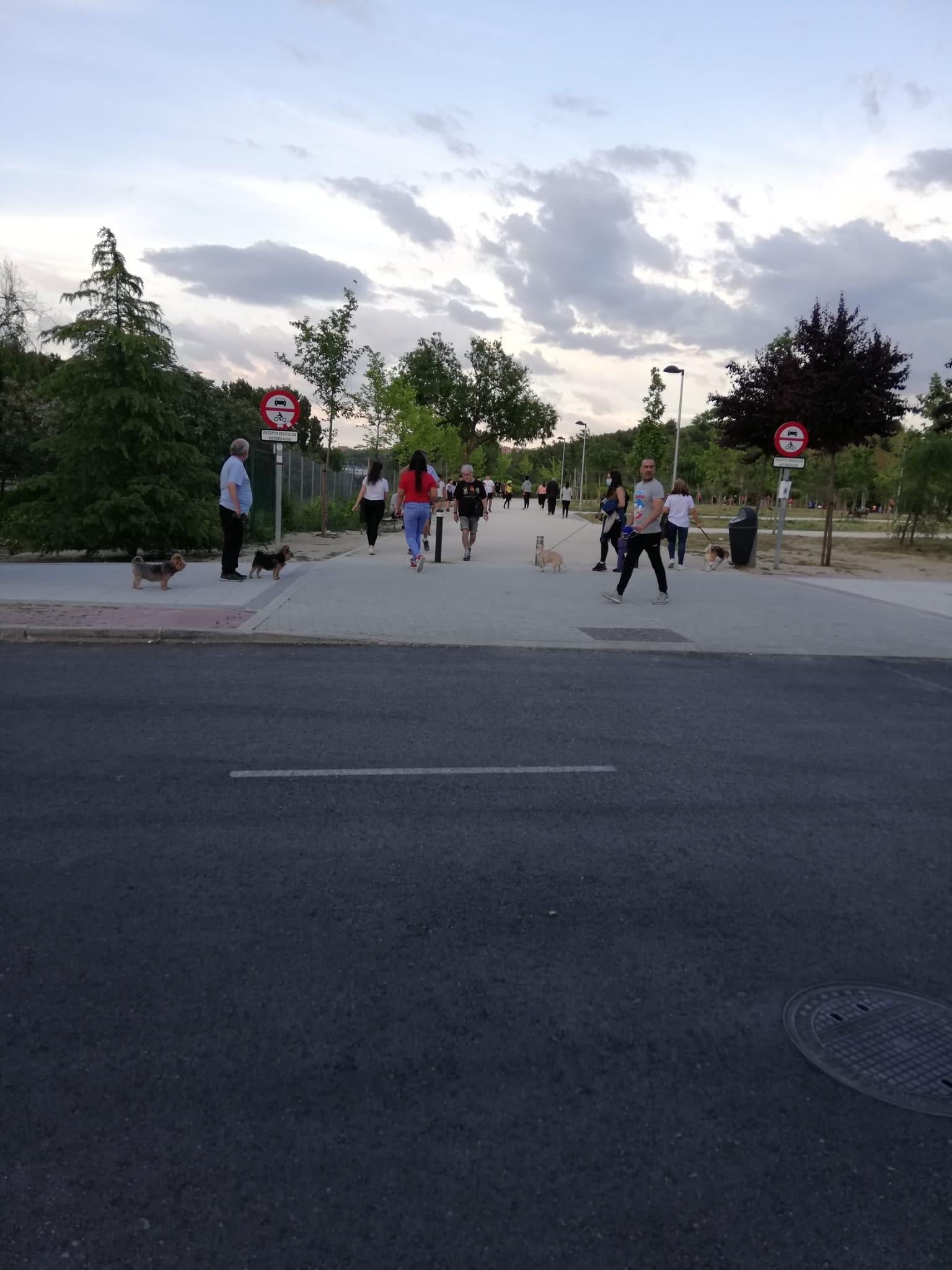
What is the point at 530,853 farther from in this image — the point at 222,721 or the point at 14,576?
the point at 14,576

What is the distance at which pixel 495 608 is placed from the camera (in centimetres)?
1259

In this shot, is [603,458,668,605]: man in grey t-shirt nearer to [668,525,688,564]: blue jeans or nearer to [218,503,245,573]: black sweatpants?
[218,503,245,573]: black sweatpants

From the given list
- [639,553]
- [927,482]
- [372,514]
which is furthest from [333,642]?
[927,482]

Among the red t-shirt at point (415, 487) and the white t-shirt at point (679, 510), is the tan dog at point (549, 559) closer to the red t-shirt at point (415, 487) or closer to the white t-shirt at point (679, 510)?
the red t-shirt at point (415, 487)

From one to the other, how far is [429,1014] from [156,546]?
14350mm

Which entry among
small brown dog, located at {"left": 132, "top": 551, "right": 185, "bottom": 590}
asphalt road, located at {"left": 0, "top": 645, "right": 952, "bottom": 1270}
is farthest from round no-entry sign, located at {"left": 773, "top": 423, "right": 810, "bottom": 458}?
asphalt road, located at {"left": 0, "top": 645, "right": 952, "bottom": 1270}

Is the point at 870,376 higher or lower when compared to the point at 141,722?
higher

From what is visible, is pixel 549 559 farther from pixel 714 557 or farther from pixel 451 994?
pixel 451 994

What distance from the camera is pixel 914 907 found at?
413 cm

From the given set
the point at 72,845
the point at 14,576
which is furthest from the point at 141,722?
the point at 14,576

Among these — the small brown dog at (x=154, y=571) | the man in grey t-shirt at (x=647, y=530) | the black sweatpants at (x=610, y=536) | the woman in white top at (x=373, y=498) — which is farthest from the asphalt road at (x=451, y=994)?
the woman in white top at (x=373, y=498)

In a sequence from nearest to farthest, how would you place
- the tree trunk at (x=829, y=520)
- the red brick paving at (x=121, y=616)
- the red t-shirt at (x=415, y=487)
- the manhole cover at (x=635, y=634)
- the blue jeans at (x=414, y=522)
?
the red brick paving at (x=121, y=616) < the manhole cover at (x=635, y=634) < the red t-shirt at (x=415, y=487) < the blue jeans at (x=414, y=522) < the tree trunk at (x=829, y=520)

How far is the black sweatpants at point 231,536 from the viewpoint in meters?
13.5

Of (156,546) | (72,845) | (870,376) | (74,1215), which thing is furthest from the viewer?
(870,376)
